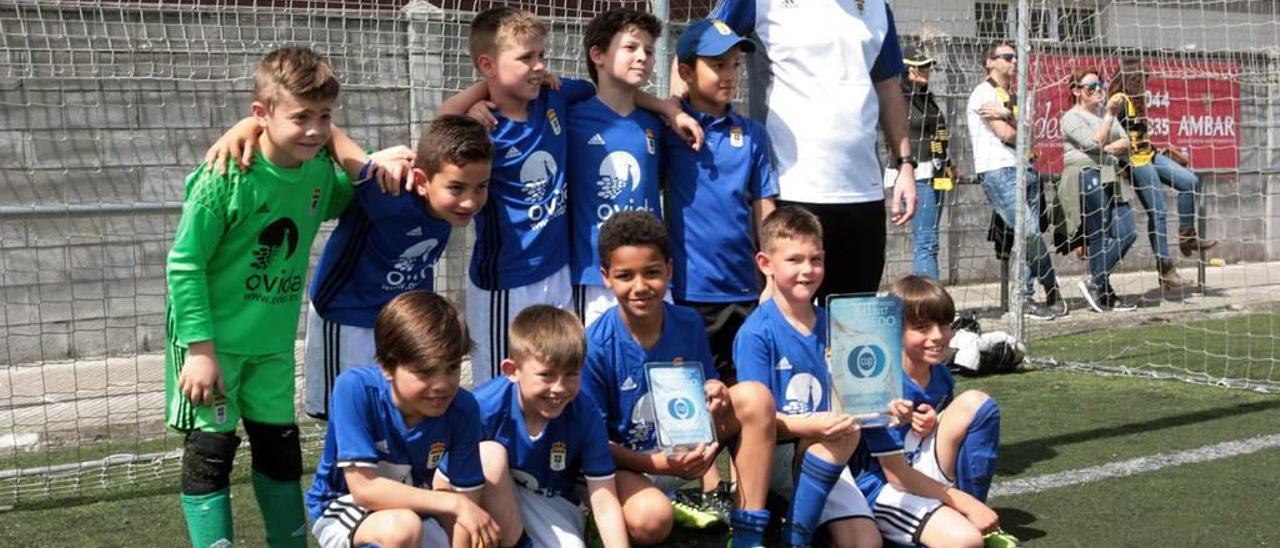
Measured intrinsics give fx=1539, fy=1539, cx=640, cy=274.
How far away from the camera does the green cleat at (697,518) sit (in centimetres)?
486

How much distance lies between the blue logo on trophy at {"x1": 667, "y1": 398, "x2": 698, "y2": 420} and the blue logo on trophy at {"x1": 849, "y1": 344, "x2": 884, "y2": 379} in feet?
1.48

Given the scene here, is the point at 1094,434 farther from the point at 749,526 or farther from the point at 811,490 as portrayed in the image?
the point at 749,526

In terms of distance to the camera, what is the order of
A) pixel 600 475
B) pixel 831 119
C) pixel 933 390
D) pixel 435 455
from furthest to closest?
pixel 831 119 → pixel 933 390 → pixel 600 475 → pixel 435 455

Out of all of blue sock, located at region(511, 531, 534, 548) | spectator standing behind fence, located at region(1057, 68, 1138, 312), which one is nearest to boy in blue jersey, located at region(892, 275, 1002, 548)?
blue sock, located at region(511, 531, 534, 548)

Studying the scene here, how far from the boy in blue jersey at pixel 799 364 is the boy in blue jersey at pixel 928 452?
106mm

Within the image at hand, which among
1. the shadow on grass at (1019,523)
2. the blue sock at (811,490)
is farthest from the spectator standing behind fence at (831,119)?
the blue sock at (811,490)

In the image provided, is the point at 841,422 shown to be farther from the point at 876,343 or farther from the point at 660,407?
the point at 660,407

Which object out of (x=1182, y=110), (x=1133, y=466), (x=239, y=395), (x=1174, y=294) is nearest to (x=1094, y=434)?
(x=1133, y=466)

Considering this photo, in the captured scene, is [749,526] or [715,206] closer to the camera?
[749,526]

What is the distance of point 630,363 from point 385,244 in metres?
0.80

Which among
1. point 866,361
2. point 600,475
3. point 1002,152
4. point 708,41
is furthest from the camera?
point 1002,152

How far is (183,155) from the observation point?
859cm

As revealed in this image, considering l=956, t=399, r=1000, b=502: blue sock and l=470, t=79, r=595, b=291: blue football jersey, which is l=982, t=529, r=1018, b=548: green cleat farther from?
l=470, t=79, r=595, b=291: blue football jersey

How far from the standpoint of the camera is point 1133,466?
5543 mm
